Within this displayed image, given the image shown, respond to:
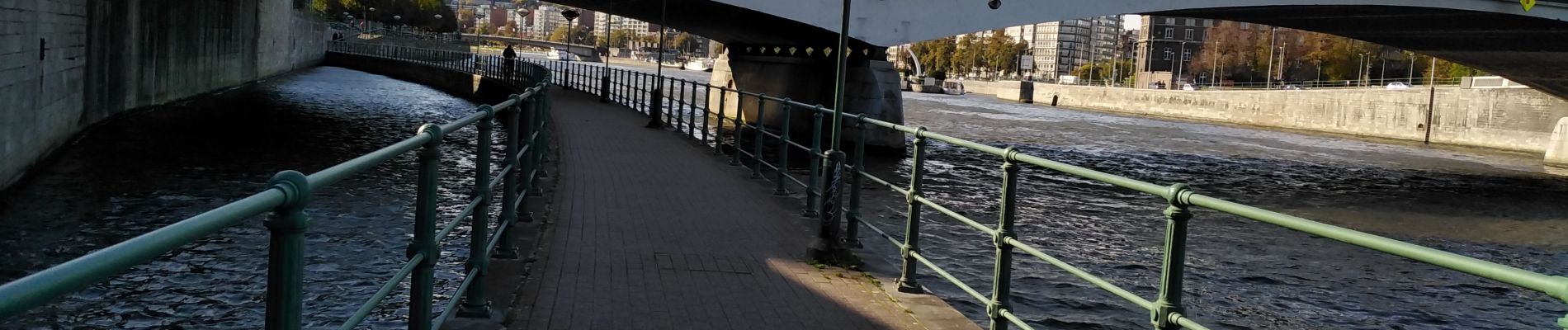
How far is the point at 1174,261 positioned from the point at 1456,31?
41.3 meters

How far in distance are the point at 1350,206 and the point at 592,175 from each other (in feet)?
50.5

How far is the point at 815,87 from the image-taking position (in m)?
37.1

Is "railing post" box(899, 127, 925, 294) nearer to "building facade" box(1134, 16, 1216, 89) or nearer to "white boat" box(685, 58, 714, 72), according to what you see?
"building facade" box(1134, 16, 1216, 89)

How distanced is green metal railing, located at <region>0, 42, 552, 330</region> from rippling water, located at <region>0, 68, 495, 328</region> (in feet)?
1.52

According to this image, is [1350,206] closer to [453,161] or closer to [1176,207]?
[453,161]

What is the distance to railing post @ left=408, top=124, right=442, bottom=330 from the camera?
4512 millimetres

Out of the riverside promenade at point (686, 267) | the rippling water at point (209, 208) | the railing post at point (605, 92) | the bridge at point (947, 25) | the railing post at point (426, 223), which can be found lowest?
the rippling water at point (209, 208)

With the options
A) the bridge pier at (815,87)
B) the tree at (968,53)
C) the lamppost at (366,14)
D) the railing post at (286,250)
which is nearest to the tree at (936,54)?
the tree at (968,53)

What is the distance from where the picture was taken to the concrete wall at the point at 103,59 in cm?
1548

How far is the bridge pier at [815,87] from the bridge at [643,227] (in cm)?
402

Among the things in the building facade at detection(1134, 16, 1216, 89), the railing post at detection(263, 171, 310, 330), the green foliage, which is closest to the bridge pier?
the railing post at detection(263, 171, 310, 330)

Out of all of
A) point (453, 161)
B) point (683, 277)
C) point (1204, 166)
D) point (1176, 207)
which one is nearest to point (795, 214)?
point (683, 277)

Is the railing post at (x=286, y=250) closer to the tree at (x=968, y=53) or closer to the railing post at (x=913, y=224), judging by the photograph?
the railing post at (x=913, y=224)

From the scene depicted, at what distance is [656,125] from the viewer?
77.1 feet
